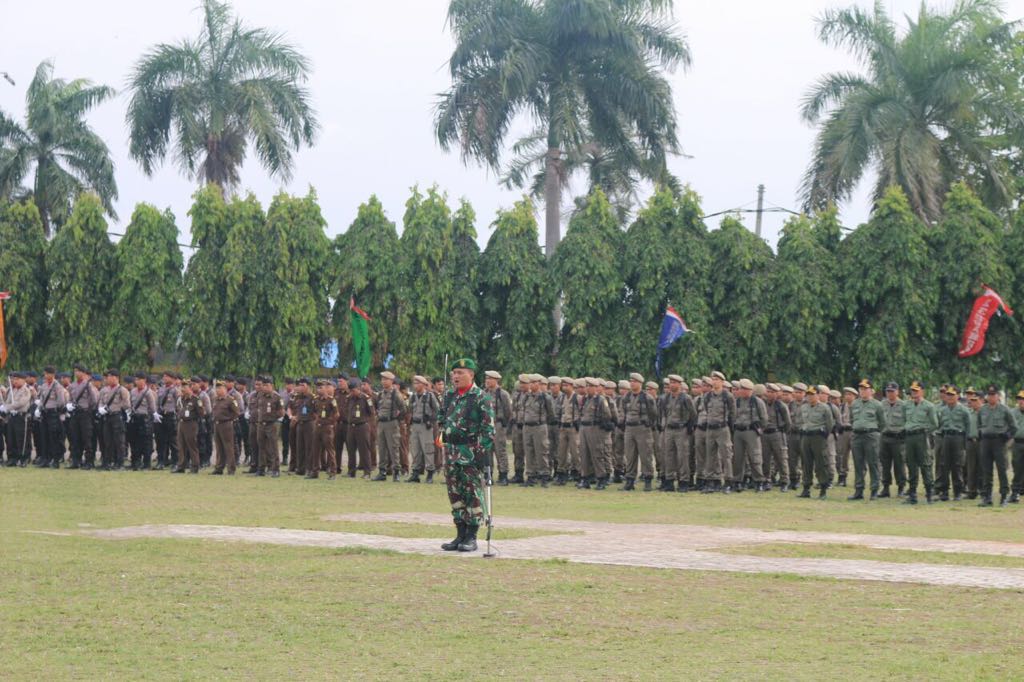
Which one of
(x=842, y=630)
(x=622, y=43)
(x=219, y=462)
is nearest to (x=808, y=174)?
(x=622, y=43)

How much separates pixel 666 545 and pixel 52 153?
4438 centimetres

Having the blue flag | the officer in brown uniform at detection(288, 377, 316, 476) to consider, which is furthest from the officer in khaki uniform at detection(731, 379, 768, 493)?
the blue flag

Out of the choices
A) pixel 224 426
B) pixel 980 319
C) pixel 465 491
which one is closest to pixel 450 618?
pixel 465 491

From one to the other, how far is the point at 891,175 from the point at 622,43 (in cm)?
910

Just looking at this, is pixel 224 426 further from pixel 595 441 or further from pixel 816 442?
pixel 816 442

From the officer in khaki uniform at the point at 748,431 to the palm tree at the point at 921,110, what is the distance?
53.3 ft

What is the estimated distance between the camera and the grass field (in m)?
8.55

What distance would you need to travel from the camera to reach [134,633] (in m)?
9.56

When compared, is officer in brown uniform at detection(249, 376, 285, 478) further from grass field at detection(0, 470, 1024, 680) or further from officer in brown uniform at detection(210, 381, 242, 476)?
grass field at detection(0, 470, 1024, 680)

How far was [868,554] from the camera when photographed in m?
14.4

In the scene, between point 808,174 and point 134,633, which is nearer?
point 134,633

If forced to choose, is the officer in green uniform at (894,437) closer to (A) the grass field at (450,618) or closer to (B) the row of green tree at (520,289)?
(A) the grass field at (450,618)

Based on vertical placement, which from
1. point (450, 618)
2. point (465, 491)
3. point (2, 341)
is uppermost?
point (2, 341)

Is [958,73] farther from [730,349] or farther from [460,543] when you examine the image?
[460,543]
